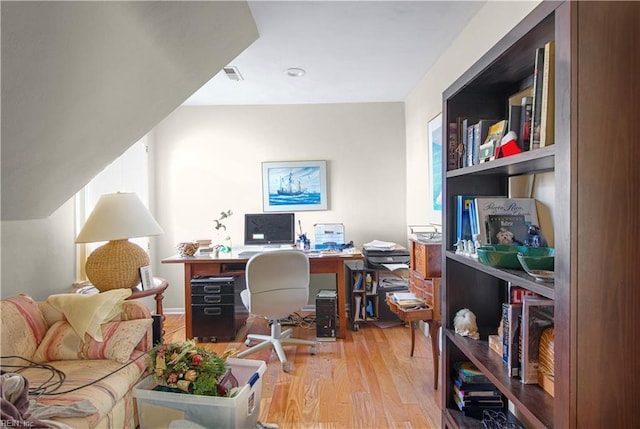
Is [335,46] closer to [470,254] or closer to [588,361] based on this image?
[470,254]

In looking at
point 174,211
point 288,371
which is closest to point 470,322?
point 288,371

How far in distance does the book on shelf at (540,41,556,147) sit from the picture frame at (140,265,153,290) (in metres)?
2.32

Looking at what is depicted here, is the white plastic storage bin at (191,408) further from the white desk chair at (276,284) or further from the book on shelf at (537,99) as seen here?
the book on shelf at (537,99)

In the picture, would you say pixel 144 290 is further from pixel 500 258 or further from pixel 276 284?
pixel 500 258

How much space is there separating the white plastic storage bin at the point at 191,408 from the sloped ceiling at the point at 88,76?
47.6 inches

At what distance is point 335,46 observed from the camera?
2354 mm

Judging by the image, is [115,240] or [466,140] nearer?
[466,140]

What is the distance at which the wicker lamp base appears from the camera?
210cm

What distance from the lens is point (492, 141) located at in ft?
3.75

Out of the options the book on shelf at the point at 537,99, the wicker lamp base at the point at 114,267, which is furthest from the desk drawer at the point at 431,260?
the wicker lamp base at the point at 114,267

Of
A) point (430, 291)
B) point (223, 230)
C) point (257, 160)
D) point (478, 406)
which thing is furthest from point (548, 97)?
point (223, 230)

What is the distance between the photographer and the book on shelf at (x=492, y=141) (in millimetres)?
1111

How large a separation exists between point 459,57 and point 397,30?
47 centimetres

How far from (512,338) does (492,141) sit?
26.2 inches
